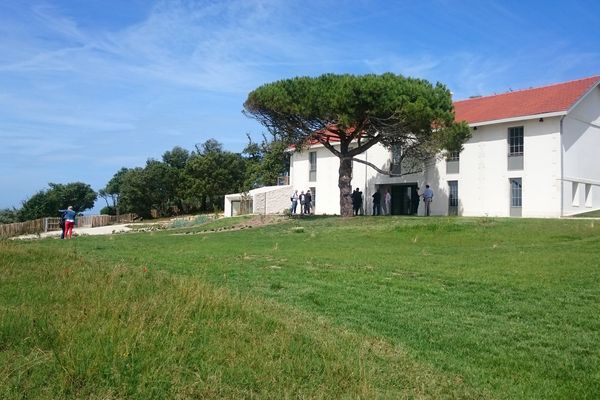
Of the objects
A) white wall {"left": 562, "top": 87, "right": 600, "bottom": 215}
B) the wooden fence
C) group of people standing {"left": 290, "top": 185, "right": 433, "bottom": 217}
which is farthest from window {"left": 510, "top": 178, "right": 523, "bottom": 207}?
the wooden fence

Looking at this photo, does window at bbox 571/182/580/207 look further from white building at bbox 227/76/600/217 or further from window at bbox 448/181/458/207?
window at bbox 448/181/458/207

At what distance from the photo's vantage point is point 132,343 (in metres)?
4.41

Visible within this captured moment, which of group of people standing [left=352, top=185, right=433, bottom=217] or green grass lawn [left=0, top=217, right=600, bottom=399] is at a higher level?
group of people standing [left=352, top=185, right=433, bottom=217]

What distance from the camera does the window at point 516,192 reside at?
103 feet

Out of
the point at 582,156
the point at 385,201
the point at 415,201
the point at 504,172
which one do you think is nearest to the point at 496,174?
the point at 504,172

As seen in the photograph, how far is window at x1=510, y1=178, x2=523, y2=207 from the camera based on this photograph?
103 ft

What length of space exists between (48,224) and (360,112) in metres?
29.9

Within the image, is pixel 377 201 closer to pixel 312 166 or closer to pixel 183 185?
→ pixel 312 166

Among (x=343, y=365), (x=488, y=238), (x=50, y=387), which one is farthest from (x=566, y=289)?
(x=488, y=238)

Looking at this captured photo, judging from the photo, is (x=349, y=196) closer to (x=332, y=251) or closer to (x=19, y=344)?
(x=332, y=251)

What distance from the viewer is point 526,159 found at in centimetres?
3089

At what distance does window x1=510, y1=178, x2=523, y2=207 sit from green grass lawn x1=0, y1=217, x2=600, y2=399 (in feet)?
69.7

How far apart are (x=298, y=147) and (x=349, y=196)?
4.29 metres

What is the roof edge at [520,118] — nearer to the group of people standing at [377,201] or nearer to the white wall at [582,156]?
the white wall at [582,156]
